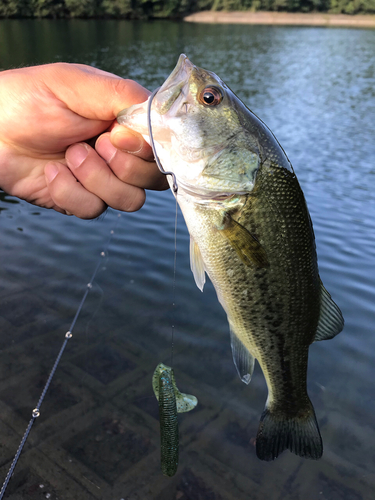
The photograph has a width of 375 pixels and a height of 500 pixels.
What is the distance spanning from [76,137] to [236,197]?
1179 millimetres

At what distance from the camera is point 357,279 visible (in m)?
6.68

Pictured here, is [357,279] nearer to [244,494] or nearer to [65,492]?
[244,494]

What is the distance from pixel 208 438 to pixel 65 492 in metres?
1.37

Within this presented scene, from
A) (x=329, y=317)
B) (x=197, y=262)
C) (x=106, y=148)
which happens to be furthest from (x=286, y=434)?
(x=106, y=148)

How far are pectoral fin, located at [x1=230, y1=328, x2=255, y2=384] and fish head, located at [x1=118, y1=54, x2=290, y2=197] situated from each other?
846mm

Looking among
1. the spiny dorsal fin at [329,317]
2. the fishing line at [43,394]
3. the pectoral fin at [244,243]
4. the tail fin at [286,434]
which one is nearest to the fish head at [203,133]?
the pectoral fin at [244,243]

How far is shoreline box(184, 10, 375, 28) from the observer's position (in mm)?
75438

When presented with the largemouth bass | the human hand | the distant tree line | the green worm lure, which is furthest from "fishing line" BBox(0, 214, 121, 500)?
the distant tree line

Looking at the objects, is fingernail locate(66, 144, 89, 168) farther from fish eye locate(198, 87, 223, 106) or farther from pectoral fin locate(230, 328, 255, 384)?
pectoral fin locate(230, 328, 255, 384)

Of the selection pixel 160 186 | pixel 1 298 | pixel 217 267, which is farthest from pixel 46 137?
pixel 1 298

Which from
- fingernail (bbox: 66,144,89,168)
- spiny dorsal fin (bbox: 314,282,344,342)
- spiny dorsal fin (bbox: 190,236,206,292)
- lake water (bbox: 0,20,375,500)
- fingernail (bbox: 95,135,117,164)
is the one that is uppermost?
fingernail (bbox: 95,135,117,164)

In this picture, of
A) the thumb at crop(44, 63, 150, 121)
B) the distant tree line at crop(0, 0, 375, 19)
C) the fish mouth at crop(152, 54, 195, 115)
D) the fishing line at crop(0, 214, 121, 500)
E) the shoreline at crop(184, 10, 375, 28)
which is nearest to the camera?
the fish mouth at crop(152, 54, 195, 115)

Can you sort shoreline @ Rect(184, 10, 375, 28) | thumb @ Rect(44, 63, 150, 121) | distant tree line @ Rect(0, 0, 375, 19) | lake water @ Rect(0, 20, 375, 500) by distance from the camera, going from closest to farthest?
thumb @ Rect(44, 63, 150, 121) → lake water @ Rect(0, 20, 375, 500) → distant tree line @ Rect(0, 0, 375, 19) → shoreline @ Rect(184, 10, 375, 28)

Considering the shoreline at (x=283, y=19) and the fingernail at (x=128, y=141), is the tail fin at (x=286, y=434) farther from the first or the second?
the shoreline at (x=283, y=19)
